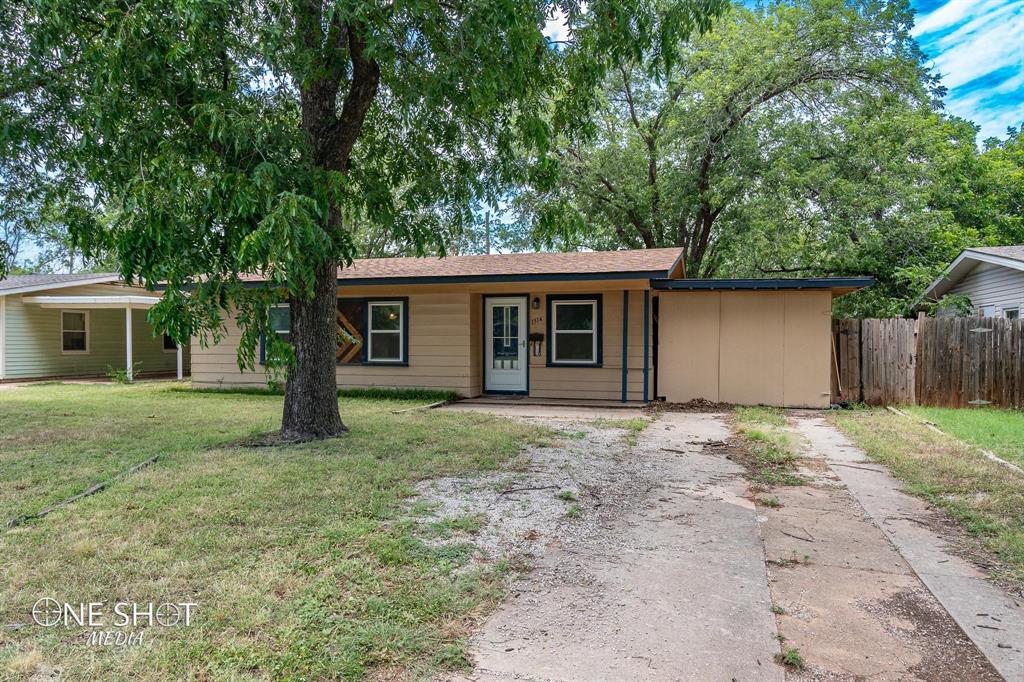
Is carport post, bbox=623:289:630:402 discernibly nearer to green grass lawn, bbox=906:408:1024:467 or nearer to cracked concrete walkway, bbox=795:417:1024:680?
green grass lawn, bbox=906:408:1024:467

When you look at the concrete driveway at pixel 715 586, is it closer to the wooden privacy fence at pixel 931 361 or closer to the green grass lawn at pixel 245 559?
the green grass lawn at pixel 245 559

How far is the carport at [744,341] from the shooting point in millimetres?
10570

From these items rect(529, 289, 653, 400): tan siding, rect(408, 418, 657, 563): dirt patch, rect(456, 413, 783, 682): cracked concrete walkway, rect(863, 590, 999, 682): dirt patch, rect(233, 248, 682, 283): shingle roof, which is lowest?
rect(863, 590, 999, 682): dirt patch

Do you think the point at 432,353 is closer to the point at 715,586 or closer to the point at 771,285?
the point at 771,285

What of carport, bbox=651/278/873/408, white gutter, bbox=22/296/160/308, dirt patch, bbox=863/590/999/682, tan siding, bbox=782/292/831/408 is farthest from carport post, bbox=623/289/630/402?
white gutter, bbox=22/296/160/308

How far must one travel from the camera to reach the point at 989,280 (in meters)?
13.6

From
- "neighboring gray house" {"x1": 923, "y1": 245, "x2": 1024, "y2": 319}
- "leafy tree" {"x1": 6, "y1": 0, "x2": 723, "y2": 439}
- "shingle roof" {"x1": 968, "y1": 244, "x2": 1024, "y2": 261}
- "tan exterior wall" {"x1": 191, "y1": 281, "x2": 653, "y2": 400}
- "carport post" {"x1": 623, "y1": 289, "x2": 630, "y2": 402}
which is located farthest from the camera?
"neighboring gray house" {"x1": 923, "y1": 245, "x2": 1024, "y2": 319}

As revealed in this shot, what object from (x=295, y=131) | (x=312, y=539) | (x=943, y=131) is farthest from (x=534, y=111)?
(x=943, y=131)

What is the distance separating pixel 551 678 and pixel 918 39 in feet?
64.1

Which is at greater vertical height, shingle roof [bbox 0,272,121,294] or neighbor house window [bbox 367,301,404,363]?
shingle roof [bbox 0,272,121,294]

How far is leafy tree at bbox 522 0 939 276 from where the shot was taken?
15891 mm

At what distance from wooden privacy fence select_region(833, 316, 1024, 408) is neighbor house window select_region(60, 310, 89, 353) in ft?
63.9

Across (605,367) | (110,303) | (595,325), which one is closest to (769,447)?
(605,367)

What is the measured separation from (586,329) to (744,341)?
2806mm
